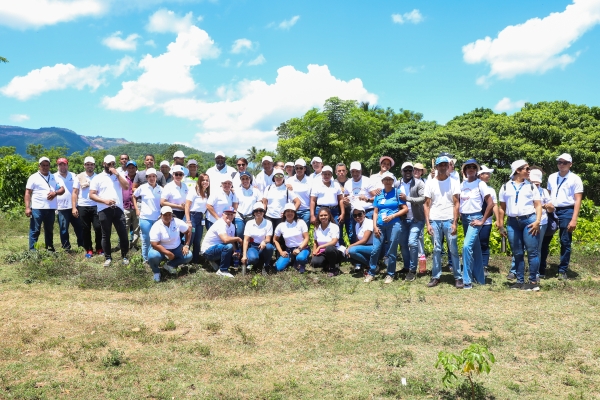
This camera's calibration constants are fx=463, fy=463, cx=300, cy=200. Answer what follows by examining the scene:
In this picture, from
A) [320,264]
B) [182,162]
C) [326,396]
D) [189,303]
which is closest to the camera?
[326,396]

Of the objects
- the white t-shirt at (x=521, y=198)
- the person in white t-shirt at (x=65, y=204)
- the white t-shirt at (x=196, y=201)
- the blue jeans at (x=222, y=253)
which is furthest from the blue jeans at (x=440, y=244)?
the person in white t-shirt at (x=65, y=204)

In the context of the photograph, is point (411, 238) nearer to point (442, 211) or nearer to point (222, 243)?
point (442, 211)

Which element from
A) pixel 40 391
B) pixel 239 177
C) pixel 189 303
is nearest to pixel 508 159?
pixel 239 177

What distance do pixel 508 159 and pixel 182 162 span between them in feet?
68.4

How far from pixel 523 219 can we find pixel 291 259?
369 centimetres

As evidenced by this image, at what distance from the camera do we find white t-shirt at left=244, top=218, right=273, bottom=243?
7816 millimetres

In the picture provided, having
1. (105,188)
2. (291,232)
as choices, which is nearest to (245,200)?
(291,232)

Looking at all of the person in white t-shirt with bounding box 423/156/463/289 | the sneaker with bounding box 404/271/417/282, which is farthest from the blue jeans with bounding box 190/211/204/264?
the person in white t-shirt with bounding box 423/156/463/289

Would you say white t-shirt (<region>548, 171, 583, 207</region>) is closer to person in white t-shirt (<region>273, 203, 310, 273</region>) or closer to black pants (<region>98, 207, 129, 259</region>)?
person in white t-shirt (<region>273, 203, 310, 273</region>)

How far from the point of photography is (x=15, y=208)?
15.8m

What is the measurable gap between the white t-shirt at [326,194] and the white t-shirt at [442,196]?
182 centimetres

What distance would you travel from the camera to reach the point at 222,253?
7.61m

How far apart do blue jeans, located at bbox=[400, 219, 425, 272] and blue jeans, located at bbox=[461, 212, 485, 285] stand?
72cm

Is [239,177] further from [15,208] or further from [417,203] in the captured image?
[15,208]
